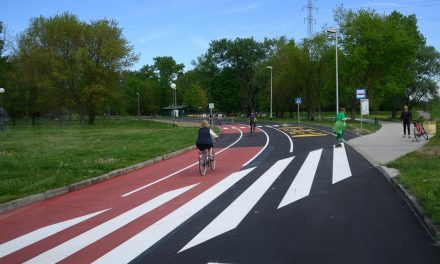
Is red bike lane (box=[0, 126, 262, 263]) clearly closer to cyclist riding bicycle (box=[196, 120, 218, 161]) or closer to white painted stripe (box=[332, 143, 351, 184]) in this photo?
cyclist riding bicycle (box=[196, 120, 218, 161])

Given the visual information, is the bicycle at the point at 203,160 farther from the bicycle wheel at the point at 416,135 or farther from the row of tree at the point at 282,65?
the row of tree at the point at 282,65

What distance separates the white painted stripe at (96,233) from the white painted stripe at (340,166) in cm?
462

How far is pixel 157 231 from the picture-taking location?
23.6 feet

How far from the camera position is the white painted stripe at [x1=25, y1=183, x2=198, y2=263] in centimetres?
610

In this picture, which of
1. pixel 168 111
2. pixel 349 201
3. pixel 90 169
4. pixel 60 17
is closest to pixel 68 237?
pixel 349 201

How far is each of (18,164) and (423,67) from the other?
64.2 meters

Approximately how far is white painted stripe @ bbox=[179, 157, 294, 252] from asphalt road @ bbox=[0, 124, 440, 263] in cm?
2

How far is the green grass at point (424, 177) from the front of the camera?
7699mm

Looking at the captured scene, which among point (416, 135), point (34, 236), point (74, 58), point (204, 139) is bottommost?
point (34, 236)

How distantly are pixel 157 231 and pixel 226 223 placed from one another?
1.13 metres

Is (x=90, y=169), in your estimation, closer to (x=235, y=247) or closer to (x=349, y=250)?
(x=235, y=247)

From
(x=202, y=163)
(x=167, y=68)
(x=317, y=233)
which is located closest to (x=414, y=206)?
(x=317, y=233)

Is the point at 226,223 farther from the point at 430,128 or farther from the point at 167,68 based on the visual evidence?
the point at 167,68

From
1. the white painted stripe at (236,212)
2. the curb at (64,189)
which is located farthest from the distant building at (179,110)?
the white painted stripe at (236,212)
